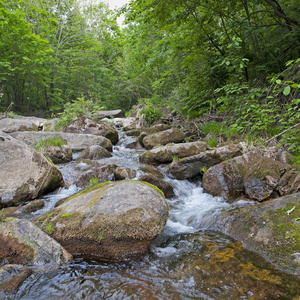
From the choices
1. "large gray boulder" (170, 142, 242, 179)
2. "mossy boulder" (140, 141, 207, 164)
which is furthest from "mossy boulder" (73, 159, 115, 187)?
"large gray boulder" (170, 142, 242, 179)

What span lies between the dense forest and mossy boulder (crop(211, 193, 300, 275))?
5.29 ft

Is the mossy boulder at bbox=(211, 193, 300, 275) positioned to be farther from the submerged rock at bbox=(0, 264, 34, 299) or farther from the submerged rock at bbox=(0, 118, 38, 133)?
the submerged rock at bbox=(0, 118, 38, 133)

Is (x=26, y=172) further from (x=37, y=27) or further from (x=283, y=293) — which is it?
(x=37, y=27)

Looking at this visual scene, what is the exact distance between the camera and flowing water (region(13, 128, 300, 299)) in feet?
6.54

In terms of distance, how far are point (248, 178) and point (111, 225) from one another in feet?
10.7

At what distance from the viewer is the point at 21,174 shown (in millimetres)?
4410

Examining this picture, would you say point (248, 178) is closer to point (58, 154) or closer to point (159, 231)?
point (159, 231)

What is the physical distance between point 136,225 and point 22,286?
1.37 meters

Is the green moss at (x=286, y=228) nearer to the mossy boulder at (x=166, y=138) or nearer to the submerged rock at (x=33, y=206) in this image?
the submerged rock at (x=33, y=206)

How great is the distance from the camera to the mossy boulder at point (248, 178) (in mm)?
4110

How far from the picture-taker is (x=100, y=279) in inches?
88.8

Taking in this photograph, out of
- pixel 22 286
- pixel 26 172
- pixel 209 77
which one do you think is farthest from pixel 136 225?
pixel 209 77

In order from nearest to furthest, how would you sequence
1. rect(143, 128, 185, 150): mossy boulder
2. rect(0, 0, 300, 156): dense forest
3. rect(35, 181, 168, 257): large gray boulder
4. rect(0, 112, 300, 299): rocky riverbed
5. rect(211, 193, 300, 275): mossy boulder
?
rect(0, 112, 300, 299): rocky riverbed → rect(211, 193, 300, 275): mossy boulder → rect(35, 181, 168, 257): large gray boulder → rect(0, 0, 300, 156): dense forest → rect(143, 128, 185, 150): mossy boulder

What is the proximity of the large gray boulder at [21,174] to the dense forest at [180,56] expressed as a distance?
1.32m
